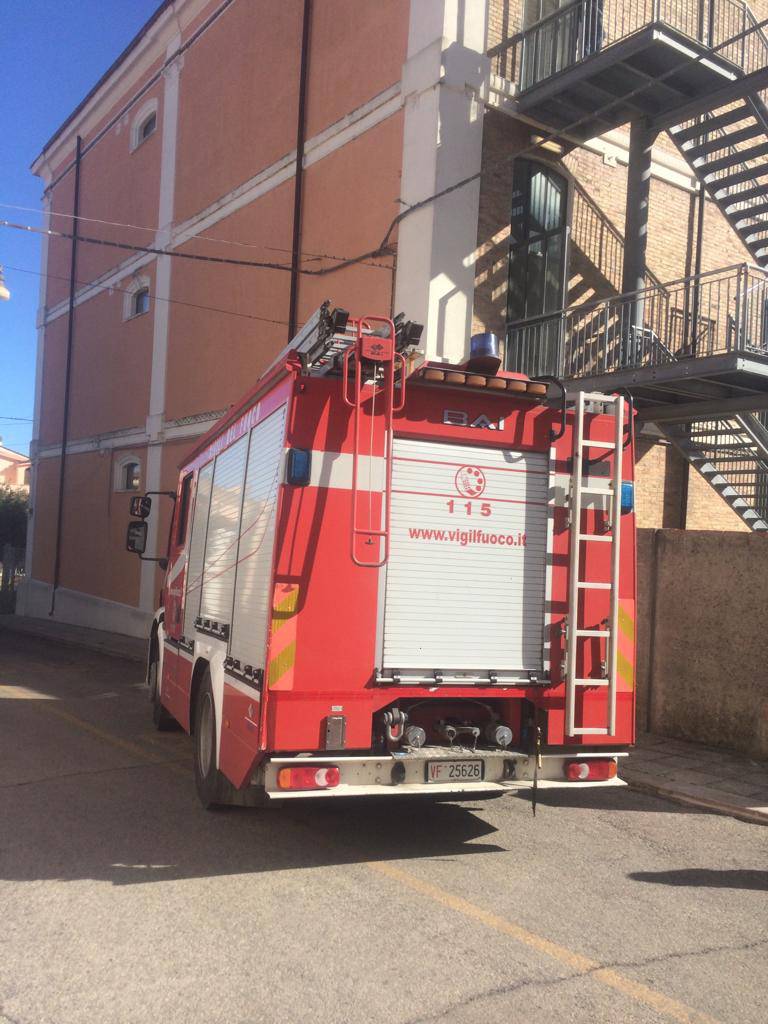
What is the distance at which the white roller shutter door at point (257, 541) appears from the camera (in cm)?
538

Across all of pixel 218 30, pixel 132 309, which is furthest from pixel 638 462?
pixel 132 309

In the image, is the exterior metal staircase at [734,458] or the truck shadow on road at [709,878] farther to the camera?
the exterior metal staircase at [734,458]

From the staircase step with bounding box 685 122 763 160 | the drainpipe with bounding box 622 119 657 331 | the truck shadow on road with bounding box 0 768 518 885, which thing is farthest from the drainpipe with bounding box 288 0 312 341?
the truck shadow on road with bounding box 0 768 518 885

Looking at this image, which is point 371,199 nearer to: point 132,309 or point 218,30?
point 218,30

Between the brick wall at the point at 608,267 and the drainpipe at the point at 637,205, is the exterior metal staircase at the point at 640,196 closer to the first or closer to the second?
the drainpipe at the point at 637,205

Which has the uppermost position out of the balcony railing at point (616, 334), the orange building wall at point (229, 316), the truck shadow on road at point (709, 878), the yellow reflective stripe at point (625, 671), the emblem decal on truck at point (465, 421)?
the orange building wall at point (229, 316)

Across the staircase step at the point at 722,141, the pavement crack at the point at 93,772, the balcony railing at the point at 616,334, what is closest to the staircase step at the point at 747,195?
the staircase step at the point at 722,141

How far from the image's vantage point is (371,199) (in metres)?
14.2

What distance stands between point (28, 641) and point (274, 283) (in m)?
10.4

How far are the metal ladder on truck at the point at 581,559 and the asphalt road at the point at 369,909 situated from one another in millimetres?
992

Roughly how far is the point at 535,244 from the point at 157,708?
29.5ft

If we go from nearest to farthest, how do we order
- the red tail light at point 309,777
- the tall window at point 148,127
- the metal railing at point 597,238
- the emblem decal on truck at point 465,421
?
the red tail light at point 309,777
the emblem decal on truck at point 465,421
the metal railing at point 597,238
the tall window at point 148,127

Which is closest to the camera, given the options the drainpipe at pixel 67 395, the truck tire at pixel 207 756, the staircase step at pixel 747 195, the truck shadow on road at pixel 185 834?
the truck shadow on road at pixel 185 834

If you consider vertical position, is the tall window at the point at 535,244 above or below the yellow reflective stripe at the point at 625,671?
above
